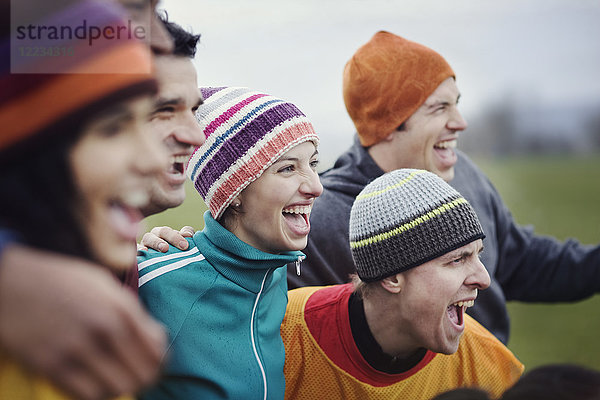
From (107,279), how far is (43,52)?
0.36 m

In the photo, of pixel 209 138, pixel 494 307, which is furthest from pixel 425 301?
pixel 494 307

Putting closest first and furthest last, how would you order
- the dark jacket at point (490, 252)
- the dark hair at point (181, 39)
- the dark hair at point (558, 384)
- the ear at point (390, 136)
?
the dark hair at point (558, 384) < the dark hair at point (181, 39) < the dark jacket at point (490, 252) < the ear at point (390, 136)

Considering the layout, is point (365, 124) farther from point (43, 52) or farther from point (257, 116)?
point (43, 52)

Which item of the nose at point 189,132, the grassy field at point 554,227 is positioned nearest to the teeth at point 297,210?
the nose at point 189,132

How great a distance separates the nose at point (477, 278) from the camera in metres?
2.29

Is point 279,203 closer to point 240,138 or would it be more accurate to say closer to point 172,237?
Answer: point 240,138

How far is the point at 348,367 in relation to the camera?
234 cm

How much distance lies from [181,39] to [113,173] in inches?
36.0

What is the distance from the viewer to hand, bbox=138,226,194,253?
7.35 feet

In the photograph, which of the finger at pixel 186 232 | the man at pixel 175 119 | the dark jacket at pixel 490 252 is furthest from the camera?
the dark jacket at pixel 490 252

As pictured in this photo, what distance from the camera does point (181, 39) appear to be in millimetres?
1723

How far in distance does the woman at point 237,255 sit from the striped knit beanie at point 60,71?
1264mm

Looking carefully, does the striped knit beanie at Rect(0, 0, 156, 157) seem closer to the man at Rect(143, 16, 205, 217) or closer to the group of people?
the group of people

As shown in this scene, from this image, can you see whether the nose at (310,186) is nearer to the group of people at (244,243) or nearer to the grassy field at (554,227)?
the group of people at (244,243)
